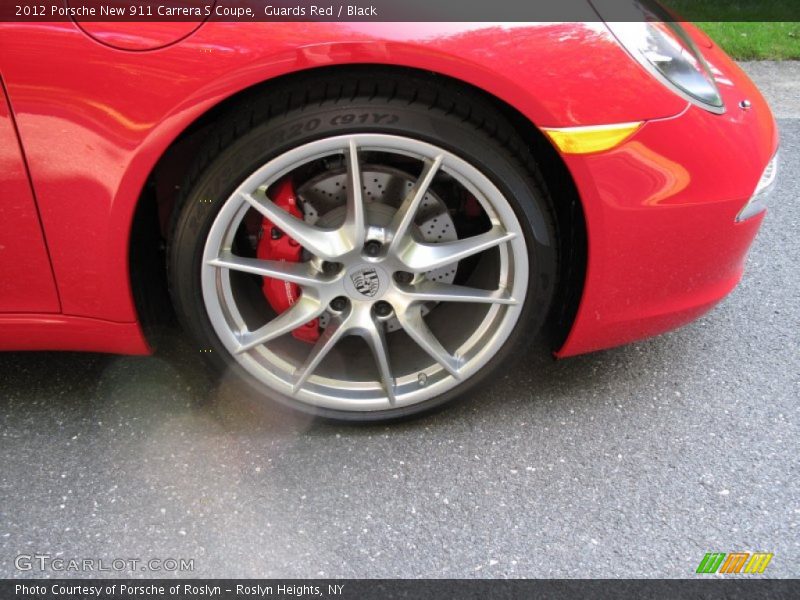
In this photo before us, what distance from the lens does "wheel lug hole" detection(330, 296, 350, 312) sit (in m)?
1.98

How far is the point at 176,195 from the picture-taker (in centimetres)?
189

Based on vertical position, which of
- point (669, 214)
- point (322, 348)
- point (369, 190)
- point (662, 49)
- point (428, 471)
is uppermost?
point (662, 49)

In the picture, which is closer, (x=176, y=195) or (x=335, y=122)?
(x=335, y=122)

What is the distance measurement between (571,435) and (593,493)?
0.21 meters

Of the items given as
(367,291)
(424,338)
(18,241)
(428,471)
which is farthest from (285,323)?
(18,241)

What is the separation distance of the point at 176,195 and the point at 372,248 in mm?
470

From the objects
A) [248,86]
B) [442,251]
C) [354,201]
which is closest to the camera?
[248,86]

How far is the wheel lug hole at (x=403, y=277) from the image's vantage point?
1967mm

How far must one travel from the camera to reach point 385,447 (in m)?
2.08

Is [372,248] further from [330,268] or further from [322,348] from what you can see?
[322,348]

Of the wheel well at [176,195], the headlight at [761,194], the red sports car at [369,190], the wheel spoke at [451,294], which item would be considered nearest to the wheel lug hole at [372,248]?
the red sports car at [369,190]

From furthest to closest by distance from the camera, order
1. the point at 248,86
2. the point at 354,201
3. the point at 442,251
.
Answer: the point at 442,251 < the point at 354,201 < the point at 248,86

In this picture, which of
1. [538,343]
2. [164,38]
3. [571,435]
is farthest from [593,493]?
[164,38]

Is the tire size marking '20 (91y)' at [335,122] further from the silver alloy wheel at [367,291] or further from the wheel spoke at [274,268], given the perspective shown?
the wheel spoke at [274,268]
